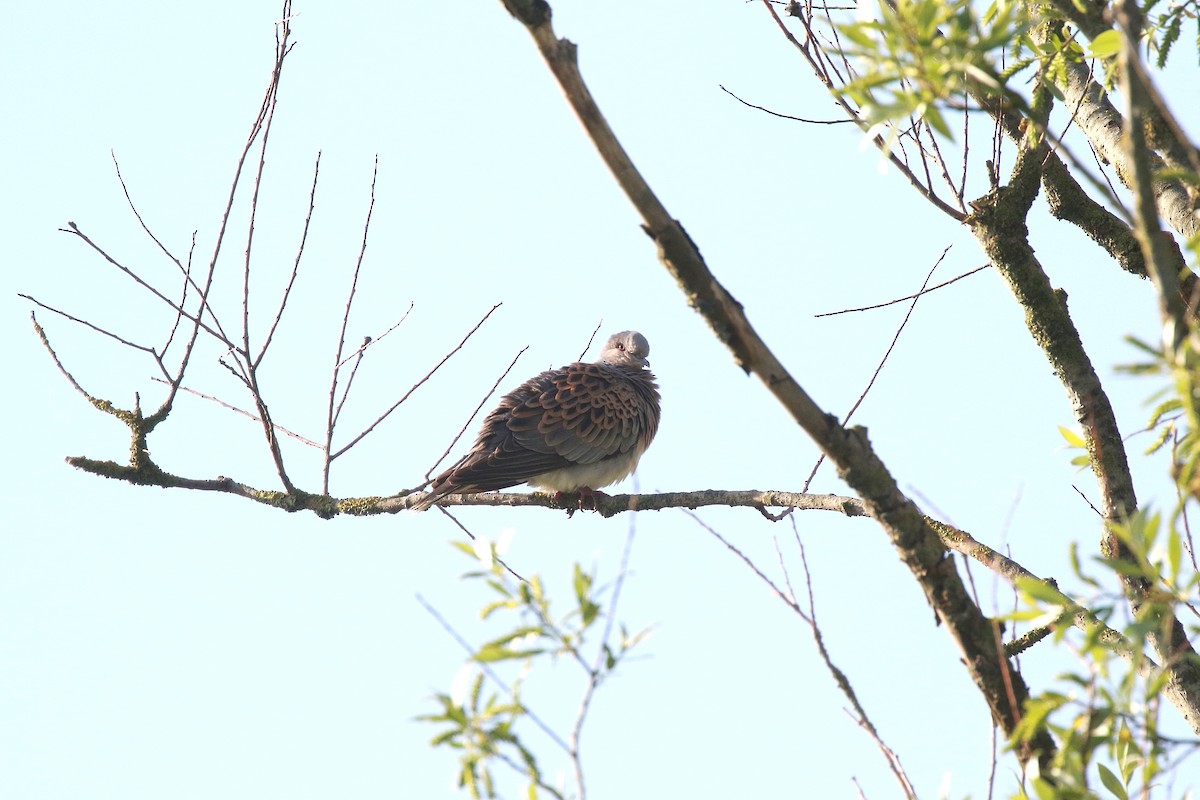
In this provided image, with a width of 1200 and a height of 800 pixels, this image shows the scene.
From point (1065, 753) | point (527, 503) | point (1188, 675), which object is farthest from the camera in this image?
point (527, 503)

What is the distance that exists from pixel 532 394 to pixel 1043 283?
3.66 metres

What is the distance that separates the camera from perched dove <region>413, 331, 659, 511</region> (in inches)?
251

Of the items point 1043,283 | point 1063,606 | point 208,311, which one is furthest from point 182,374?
point 1063,606

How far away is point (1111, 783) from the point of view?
250 cm

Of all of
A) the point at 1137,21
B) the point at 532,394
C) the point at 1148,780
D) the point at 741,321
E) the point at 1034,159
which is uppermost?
the point at 532,394

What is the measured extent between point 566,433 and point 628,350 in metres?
1.68

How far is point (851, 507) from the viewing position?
4168 millimetres

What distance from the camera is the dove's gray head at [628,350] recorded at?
8273 mm

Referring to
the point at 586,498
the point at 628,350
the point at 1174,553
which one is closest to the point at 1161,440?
the point at 1174,553

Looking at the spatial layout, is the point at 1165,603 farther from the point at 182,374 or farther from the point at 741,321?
the point at 182,374

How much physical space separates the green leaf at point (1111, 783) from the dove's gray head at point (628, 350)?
585 cm

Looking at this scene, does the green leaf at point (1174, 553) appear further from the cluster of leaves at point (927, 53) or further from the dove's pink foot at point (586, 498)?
the dove's pink foot at point (586, 498)

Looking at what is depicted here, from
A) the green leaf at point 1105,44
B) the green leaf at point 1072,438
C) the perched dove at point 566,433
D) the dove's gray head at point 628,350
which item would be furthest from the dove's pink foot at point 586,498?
the green leaf at point 1105,44

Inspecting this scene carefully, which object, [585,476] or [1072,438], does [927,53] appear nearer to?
[1072,438]
